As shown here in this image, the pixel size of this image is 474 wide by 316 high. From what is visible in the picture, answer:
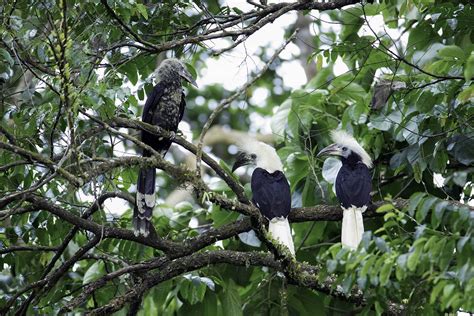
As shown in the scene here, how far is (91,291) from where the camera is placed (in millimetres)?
4516

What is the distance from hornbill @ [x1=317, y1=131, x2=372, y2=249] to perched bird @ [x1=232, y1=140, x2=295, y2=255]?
0.98ft

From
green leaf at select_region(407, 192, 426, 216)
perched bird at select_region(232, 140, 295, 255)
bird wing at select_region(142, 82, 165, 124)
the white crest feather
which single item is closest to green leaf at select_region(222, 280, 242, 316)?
perched bird at select_region(232, 140, 295, 255)

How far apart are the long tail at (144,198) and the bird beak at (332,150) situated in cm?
103

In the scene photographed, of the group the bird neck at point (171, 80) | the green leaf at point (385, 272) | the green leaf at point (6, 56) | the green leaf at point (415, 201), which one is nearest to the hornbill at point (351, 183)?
the bird neck at point (171, 80)

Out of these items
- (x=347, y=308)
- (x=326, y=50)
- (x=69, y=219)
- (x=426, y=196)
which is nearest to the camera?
(x=426, y=196)

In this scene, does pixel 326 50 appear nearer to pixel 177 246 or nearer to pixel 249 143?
pixel 249 143

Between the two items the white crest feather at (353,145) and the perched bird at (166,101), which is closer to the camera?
the white crest feather at (353,145)

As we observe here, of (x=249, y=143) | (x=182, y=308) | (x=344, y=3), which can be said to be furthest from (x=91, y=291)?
(x=344, y=3)

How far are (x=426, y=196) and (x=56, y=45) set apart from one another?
5.37 feet

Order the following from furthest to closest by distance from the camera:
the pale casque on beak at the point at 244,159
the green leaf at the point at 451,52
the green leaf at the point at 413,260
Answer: the pale casque on beak at the point at 244,159 < the green leaf at the point at 451,52 < the green leaf at the point at 413,260

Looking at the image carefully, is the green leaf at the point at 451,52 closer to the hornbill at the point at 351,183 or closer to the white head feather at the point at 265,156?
the hornbill at the point at 351,183

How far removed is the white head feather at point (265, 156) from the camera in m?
5.43

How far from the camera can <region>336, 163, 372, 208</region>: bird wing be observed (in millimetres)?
4914

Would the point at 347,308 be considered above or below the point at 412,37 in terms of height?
below
